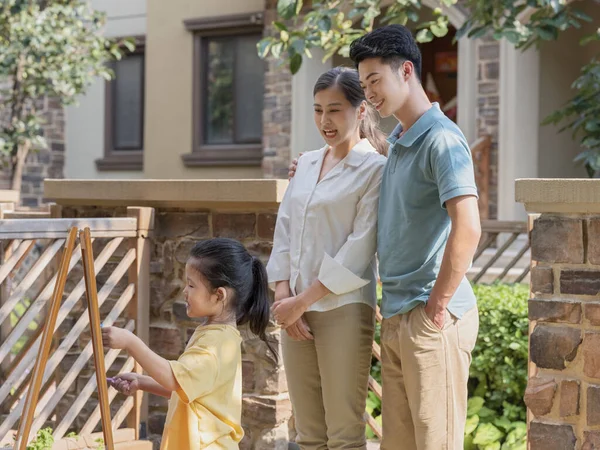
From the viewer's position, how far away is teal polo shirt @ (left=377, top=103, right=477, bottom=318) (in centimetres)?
293

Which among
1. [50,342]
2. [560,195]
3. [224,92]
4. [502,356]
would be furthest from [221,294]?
[224,92]

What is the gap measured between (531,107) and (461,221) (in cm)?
722

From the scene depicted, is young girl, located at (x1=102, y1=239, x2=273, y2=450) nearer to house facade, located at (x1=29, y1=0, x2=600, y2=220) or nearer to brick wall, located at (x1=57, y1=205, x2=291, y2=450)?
brick wall, located at (x1=57, y1=205, x2=291, y2=450)

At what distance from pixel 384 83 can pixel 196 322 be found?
2072 millimetres

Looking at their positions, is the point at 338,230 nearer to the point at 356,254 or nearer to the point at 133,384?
the point at 356,254

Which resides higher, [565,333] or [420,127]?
[420,127]

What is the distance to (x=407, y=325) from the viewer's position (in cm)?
298

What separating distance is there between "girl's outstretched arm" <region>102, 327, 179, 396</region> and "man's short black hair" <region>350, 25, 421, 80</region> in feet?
3.37

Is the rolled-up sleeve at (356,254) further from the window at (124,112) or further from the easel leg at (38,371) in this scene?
the window at (124,112)

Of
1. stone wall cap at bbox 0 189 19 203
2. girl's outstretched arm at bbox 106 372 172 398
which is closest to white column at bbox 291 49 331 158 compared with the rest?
stone wall cap at bbox 0 189 19 203

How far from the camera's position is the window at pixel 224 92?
474 inches

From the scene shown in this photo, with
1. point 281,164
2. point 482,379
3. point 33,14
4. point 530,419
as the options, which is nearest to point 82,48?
point 33,14

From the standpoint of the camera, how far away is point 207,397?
A: 302cm

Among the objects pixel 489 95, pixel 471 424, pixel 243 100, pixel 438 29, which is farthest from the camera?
pixel 243 100
